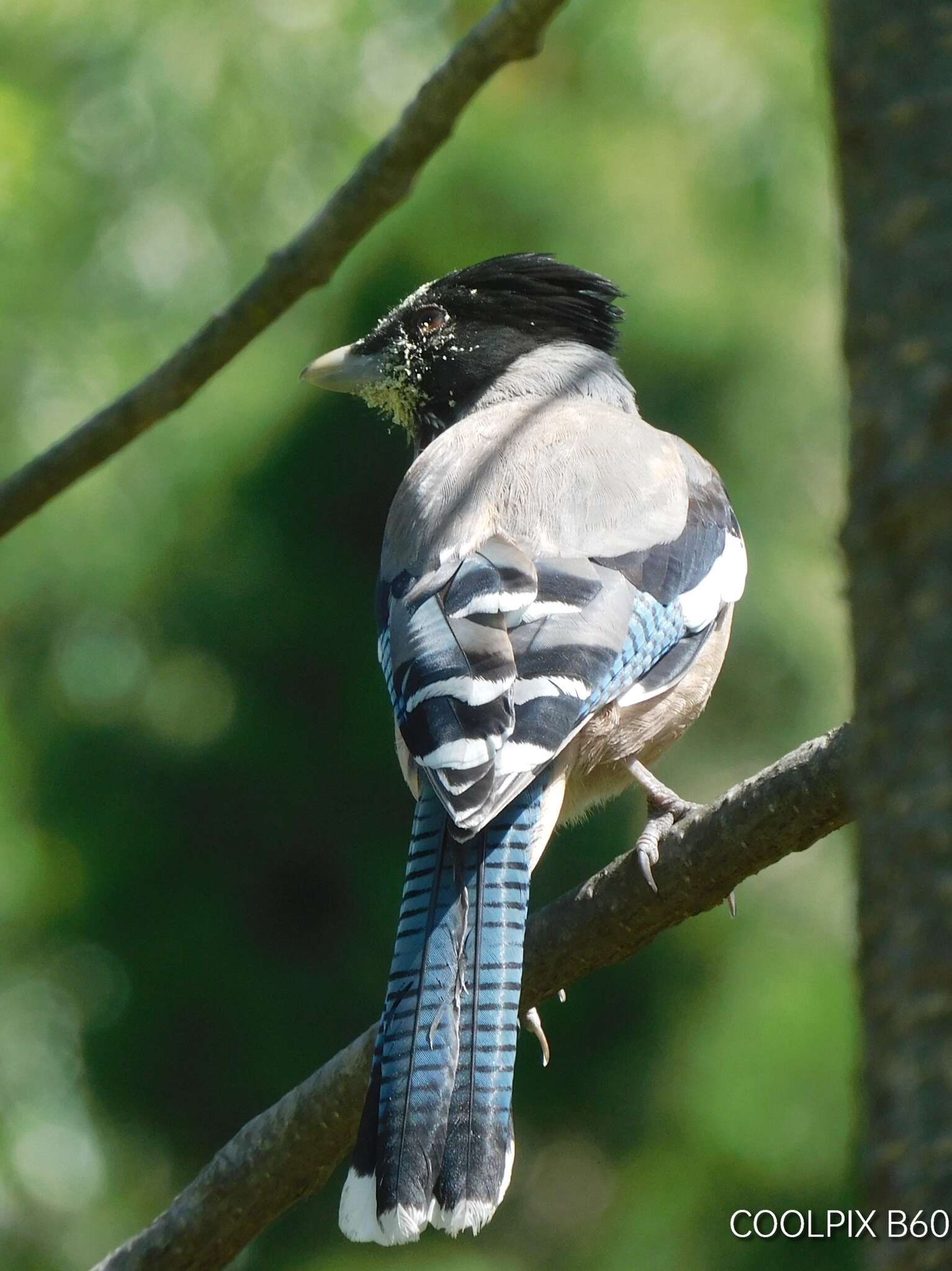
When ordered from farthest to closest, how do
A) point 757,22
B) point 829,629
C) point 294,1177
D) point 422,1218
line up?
point 757,22 < point 829,629 < point 294,1177 < point 422,1218

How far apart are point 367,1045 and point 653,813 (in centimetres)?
70

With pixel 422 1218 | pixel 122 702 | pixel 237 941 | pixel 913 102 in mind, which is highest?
pixel 913 102

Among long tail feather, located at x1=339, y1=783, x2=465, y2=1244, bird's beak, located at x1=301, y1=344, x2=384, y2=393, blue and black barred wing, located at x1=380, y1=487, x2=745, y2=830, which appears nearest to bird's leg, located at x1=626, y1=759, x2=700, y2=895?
blue and black barred wing, located at x1=380, y1=487, x2=745, y2=830

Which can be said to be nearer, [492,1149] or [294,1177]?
[492,1149]

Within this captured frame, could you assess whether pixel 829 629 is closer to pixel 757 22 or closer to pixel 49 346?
pixel 757 22

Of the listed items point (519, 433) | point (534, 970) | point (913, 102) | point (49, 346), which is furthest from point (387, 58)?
point (913, 102)

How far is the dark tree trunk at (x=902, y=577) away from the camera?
29.6 inches

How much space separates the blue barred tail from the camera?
208 cm

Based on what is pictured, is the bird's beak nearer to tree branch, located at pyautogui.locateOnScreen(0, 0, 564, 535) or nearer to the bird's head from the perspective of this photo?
the bird's head

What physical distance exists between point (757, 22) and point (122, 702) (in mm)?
2200

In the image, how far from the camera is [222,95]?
418 cm

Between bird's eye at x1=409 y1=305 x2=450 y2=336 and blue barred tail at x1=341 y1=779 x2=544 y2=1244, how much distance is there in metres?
1.71

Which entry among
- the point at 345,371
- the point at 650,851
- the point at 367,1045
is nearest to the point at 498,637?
the point at 650,851

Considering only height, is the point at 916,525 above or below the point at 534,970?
above
